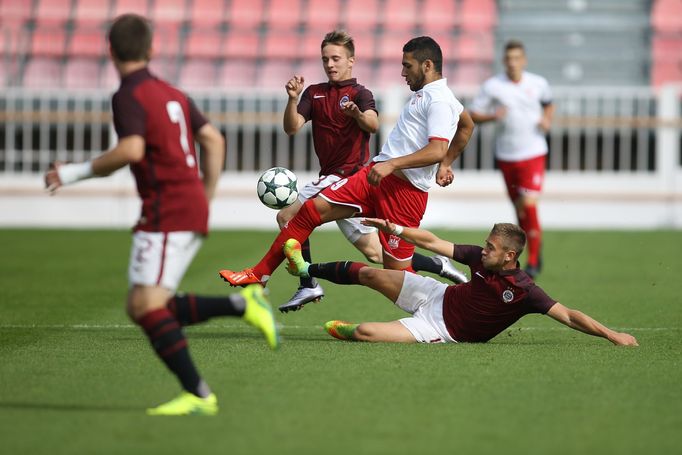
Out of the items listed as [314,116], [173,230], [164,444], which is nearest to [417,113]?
[314,116]

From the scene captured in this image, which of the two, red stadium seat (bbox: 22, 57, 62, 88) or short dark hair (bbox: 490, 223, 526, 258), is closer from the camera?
short dark hair (bbox: 490, 223, 526, 258)

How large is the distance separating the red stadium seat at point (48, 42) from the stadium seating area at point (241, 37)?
0.02m

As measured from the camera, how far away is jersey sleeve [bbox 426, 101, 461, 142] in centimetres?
771

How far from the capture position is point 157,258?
5105 mm

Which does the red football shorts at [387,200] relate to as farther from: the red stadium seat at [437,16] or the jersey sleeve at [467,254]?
the red stadium seat at [437,16]

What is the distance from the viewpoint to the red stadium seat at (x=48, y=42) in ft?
73.5

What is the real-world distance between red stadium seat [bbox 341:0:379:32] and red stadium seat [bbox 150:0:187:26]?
9.97ft

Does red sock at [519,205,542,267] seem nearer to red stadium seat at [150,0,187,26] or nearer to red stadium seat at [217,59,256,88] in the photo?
red stadium seat at [217,59,256,88]

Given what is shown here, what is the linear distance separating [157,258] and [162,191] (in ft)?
0.95

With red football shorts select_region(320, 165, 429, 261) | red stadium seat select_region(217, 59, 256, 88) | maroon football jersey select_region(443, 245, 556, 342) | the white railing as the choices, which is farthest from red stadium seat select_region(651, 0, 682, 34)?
maroon football jersey select_region(443, 245, 556, 342)

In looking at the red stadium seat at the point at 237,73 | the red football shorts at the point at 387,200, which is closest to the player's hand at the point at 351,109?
the red football shorts at the point at 387,200

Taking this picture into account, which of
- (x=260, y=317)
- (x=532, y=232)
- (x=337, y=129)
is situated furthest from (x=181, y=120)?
(x=532, y=232)

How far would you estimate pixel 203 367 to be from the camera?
631 centimetres

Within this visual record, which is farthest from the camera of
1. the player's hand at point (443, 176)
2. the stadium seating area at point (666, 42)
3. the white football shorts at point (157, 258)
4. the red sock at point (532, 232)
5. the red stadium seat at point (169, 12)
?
the red stadium seat at point (169, 12)
